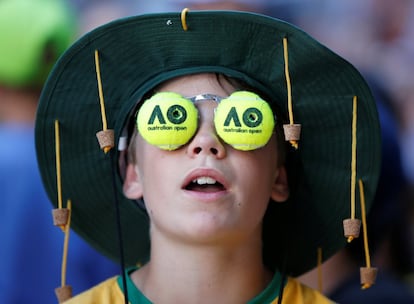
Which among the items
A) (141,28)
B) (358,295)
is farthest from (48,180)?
(358,295)

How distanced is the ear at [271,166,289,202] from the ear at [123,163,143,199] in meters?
0.45

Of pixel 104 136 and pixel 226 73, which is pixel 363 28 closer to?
pixel 226 73

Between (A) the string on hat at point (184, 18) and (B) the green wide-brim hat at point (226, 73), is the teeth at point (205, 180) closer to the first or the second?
(B) the green wide-brim hat at point (226, 73)

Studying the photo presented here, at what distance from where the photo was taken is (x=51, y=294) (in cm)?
397

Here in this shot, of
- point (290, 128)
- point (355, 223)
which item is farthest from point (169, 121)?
point (355, 223)

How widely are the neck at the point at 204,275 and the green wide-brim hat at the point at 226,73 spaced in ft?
0.51

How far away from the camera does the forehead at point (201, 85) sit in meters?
3.14

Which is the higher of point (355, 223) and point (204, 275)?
point (355, 223)

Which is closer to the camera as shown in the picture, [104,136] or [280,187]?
[104,136]

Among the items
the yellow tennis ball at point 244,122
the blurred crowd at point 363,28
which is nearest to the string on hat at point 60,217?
the yellow tennis ball at point 244,122

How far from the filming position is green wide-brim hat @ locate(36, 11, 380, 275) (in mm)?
3072

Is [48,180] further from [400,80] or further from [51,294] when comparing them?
[400,80]

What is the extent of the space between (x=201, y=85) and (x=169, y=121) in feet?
0.71

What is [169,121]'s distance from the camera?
3000mm
